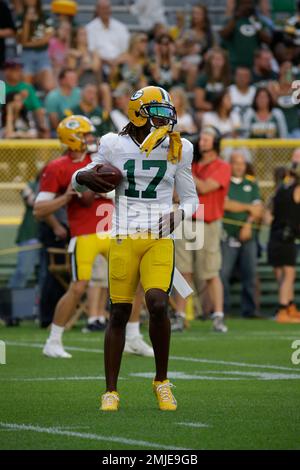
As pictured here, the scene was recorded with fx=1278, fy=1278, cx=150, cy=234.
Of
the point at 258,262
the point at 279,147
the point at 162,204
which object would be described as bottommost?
the point at 258,262

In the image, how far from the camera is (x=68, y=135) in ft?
37.4

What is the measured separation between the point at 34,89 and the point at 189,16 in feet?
14.0

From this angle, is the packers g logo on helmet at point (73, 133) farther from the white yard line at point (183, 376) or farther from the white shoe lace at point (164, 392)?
the white shoe lace at point (164, 392)

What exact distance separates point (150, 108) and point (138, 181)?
440 millimetres

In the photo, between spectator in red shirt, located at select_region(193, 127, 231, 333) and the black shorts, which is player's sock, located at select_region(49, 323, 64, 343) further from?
the black shorts

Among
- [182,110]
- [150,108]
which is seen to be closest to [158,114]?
[150,108]

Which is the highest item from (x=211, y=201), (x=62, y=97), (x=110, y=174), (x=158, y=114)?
(x=158, y=114)

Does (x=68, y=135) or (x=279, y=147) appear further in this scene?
(x=279, y=147)

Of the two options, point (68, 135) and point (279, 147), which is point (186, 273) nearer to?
point (68, 135)

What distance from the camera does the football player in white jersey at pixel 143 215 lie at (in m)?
7.51

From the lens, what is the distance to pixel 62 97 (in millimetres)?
17312

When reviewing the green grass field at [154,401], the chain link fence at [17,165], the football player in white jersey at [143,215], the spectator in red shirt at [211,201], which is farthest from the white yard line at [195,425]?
the chain link fence at [17,165]

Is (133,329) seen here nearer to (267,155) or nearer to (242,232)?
(242,232)
